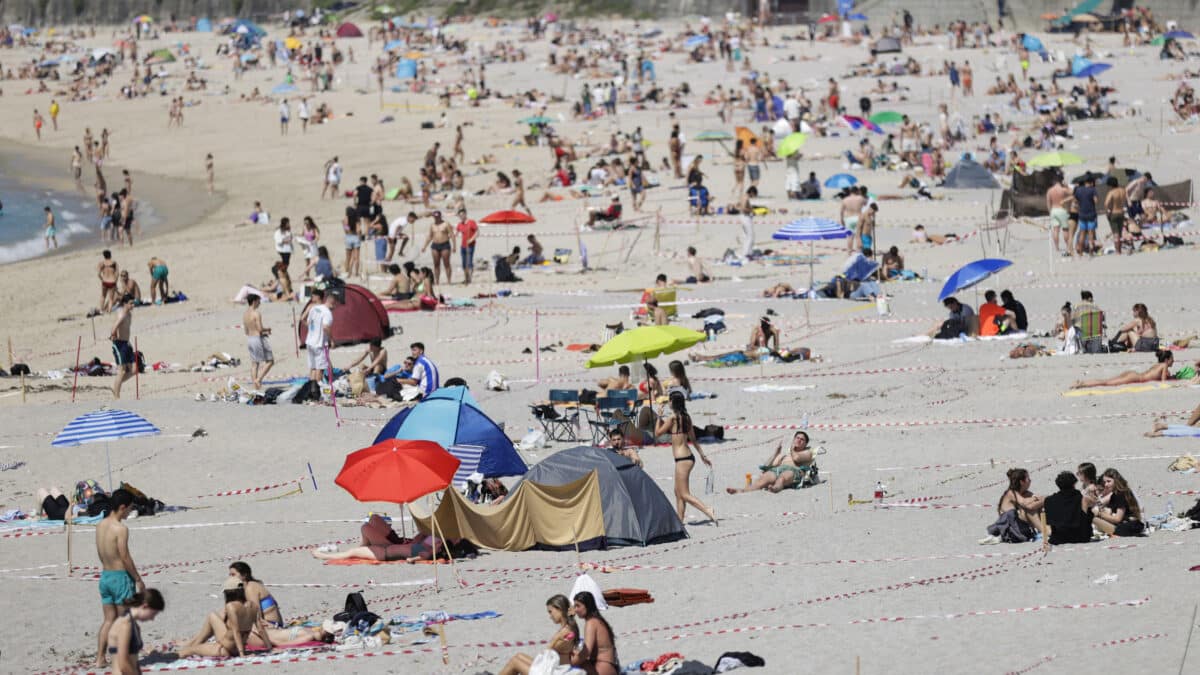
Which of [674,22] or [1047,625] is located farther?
[674,22]

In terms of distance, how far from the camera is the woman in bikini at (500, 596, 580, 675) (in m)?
9.41

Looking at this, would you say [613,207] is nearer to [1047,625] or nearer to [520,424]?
[520,424]

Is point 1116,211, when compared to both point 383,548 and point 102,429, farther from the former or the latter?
point 102,429

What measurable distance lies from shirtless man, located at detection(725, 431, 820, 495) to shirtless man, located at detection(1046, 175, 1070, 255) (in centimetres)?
1208

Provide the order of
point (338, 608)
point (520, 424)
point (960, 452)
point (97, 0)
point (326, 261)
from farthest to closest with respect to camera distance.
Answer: point (97, 0) < point (326, 261) < point (520, 424) < point (960, 452) < point (338, 608)

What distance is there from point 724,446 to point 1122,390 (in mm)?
4181

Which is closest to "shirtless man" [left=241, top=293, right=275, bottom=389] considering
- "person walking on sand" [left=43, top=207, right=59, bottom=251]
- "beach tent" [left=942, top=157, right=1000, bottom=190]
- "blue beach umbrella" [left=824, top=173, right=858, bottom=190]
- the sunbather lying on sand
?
the sunbather lying on sand

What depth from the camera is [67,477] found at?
16.0 m

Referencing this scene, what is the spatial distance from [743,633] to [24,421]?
1048cm

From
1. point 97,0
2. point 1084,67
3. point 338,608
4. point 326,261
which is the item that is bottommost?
point 338,608

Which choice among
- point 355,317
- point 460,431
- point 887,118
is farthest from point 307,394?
point 887,118

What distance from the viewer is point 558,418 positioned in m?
17.1

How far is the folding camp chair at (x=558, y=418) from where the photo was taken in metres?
17.0

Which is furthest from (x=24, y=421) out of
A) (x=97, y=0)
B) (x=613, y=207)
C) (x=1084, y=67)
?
(x=97, y=0)
